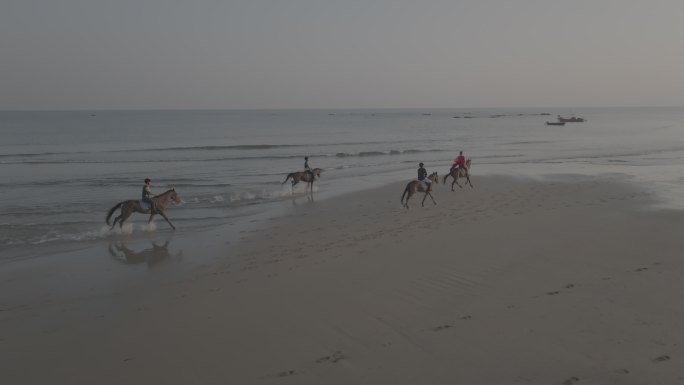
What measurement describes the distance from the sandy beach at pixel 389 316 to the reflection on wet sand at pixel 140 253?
1524mm

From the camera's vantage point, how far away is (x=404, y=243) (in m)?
12.1

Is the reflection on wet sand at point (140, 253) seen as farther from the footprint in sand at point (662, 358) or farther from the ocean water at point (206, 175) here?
the footprint in sand at point (662, 358)

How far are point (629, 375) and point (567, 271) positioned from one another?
3977mm

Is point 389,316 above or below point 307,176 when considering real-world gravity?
below

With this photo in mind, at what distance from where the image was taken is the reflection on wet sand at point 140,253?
11508 millimetres

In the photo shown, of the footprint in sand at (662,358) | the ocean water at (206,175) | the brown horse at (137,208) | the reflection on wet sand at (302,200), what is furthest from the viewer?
the reflection on wet sand at (302,200)

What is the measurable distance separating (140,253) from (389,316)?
24.5ft

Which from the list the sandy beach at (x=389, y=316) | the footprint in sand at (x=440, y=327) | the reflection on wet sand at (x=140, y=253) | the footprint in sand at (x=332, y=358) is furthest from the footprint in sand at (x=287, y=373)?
the reflection on wet sand at (x=140, y=253)

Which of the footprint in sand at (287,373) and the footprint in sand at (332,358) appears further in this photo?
the footprint in sand at (332,358)

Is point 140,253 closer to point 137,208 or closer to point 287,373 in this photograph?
point 137,208

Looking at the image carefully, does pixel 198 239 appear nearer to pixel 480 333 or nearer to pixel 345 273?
pixel 345 273

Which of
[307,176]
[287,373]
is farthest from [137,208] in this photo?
[287,373]

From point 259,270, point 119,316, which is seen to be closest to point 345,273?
point 259,270

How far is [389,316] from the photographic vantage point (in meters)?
7.59
